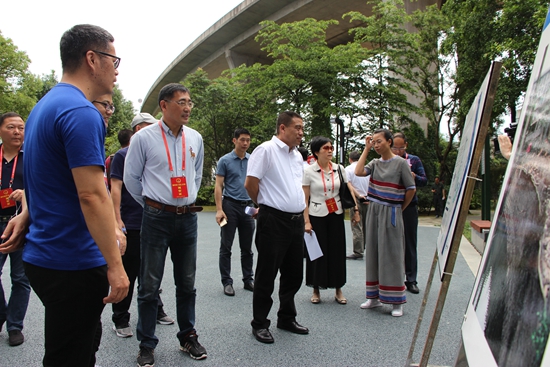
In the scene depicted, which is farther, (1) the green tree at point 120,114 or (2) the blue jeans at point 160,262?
(1) the green tree at point 120,114

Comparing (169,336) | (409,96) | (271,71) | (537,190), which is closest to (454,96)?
(409,96)

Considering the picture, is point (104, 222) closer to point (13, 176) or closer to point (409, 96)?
point (13, 176)

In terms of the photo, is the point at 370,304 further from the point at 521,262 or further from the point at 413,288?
the point at 521,262

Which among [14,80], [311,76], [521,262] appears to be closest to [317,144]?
[521,262]

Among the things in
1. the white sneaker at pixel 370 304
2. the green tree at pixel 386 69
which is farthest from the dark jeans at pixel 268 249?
the green tree at pixel 386 69

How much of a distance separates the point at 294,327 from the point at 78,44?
299cm

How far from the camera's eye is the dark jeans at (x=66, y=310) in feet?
5.90

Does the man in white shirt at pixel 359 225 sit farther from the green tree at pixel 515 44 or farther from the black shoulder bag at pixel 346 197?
the green tree at pixel 515 44

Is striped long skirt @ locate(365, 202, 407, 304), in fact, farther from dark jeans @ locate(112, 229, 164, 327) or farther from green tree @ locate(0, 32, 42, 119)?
green tree @ locate(0, 32, 42, 119)

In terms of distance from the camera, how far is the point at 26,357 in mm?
3289

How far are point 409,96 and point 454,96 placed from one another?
8.39 ft

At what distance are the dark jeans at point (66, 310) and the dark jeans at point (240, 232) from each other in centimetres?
353

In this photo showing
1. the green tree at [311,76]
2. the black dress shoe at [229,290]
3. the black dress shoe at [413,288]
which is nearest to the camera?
the black dress shoe at [229,290]

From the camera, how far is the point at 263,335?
12.1 feet
